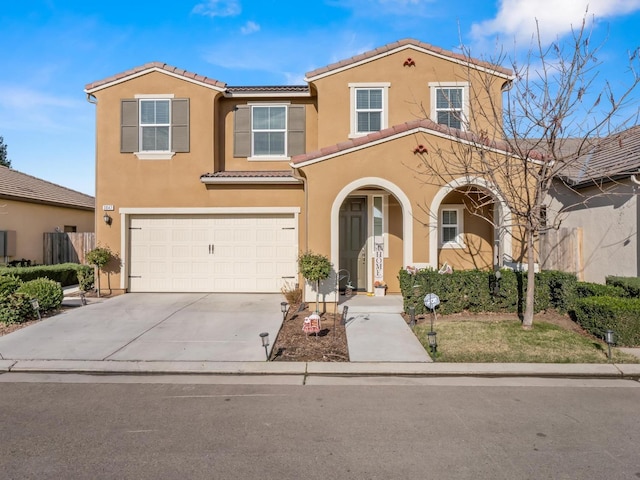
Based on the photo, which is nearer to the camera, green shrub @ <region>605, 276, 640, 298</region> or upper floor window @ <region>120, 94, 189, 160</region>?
green shrub @ <region>605, 276, 640, 298</region>

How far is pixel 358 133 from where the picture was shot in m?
11.7

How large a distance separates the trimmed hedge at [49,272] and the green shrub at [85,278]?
0.15 m

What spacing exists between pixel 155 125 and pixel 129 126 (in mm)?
769

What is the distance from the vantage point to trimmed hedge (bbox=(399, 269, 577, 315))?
27.9ft

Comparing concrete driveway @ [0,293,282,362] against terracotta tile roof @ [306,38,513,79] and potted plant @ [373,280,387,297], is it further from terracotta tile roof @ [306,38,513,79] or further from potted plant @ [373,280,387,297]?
terracotta tile roof @ [306,38,513,79]

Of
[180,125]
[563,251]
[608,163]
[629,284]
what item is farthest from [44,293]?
[608,163]

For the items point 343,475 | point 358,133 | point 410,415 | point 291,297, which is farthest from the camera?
point 358,133

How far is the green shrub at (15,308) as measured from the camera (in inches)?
314

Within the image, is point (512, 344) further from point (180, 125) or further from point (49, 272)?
point (49, 272)

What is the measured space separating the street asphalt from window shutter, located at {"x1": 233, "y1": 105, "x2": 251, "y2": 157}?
5.16m

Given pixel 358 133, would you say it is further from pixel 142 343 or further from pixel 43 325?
pixel 43 325

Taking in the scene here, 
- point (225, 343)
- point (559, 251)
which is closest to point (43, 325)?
point (225, 343)

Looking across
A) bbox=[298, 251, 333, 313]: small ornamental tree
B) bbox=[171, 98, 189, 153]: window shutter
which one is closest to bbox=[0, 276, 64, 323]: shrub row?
bbox=[171, 98, 189, 153]: window shutter

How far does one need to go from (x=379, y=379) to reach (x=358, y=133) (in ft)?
26.4
